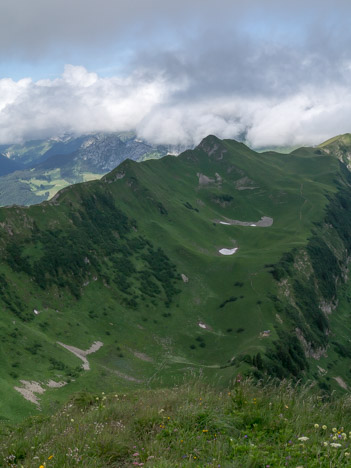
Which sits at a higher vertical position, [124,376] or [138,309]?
[138,309]

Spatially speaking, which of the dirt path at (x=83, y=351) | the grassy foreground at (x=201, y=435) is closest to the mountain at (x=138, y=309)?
the dirt path at (x=83, y=351)

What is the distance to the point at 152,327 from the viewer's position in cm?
13575

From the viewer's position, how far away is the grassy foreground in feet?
30.1

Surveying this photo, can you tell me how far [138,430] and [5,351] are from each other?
8242 cm

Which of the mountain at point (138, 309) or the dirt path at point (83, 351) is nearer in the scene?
the mountain at point (138, 309)

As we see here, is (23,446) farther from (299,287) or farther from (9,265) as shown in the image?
(299,287)

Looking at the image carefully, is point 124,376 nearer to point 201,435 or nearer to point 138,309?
point 138,309

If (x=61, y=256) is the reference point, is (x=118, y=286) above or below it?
below

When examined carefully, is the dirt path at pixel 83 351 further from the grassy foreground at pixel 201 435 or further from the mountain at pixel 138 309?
the grassy foreground at pixel 201 435

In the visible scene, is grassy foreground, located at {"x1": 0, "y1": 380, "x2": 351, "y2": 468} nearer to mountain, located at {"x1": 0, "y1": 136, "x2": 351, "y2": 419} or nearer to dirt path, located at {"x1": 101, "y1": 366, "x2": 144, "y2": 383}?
mountain, located at {"x1": 0, "y1": 136, "x2": 351, "y2": 419}

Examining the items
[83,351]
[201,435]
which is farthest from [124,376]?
[201,435]

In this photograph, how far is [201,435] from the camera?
34.8 feet

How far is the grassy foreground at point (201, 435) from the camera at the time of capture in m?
9.17

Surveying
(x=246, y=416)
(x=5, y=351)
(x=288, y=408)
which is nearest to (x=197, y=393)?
(x=246, y=416)
